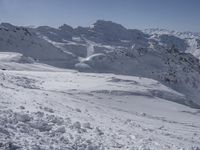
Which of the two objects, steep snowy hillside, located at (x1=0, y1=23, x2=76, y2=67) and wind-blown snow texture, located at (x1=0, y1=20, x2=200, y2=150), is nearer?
wind-blown snow texture, located at (x1=0, y1=20, x2=200, y2=150)

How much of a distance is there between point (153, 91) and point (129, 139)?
31.7m

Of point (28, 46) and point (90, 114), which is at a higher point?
point (28, 46)

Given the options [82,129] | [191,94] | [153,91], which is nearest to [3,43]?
[191,94]

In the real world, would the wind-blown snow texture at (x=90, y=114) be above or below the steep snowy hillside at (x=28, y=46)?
below

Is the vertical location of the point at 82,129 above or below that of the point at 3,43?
below

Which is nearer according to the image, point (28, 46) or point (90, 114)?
point (90, 114)

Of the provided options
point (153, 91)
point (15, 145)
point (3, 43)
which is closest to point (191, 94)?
point (153, 91)

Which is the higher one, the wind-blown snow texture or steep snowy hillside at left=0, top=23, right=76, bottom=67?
steep snowy hillside at left=0, top=23, right=76, bottom=67

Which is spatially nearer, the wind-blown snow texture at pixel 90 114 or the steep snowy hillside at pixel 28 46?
the wind-blown snow texture at pixel 90 114

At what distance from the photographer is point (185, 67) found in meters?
147

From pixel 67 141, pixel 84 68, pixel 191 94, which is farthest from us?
pixel 84 68

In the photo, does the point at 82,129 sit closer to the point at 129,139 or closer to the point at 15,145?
the point at 129,139

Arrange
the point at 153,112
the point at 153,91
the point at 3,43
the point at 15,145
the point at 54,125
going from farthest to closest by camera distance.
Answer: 1. the point at 3,43
2. the point at 153,91
3. the point at 153,112
4. the point at 54,125
5. the point at 15,145

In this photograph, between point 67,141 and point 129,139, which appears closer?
point 67,141
